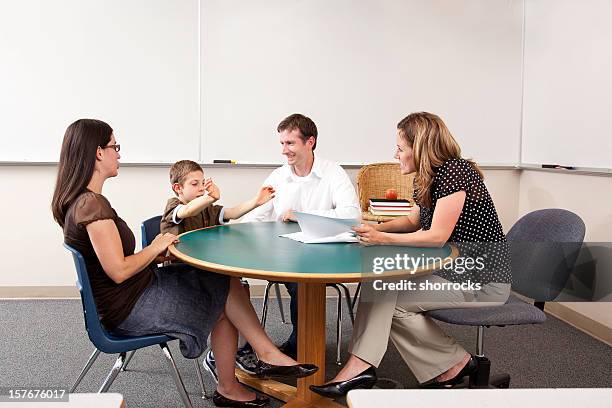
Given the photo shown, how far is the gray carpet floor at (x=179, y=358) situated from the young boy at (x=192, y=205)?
762mm

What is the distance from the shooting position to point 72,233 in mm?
2383

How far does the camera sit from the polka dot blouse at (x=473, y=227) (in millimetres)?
2627

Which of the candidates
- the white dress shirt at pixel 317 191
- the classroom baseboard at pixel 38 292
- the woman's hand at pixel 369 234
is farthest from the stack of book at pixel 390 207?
the classroom baseboard at pixel 38 292

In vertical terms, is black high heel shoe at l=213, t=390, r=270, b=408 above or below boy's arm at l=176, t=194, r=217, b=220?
below

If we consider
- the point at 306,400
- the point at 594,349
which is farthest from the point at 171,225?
the point at 594,349

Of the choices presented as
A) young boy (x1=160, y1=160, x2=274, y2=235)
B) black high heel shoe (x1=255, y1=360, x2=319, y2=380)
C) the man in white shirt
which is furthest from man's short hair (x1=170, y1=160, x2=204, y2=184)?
black high heel shoe (x1=255, y1=360, x2=319, y2=380)

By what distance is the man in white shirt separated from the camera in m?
3.45

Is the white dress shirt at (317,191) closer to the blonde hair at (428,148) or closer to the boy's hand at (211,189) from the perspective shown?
the boy's hand at (211,189)

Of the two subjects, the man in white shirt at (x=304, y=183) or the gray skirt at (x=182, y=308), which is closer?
the gray skirt at (x=182, y=308)

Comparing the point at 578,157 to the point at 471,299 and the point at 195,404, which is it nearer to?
the point at 471,299

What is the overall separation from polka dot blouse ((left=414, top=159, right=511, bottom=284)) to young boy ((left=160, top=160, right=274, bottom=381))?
39.1 inches

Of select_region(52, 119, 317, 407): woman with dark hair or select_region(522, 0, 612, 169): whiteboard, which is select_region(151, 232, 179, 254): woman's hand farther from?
select_region(522, 0, 612, 169): whiteboard

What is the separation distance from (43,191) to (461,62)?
319cm

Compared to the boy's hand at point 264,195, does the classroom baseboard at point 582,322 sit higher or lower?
lower
